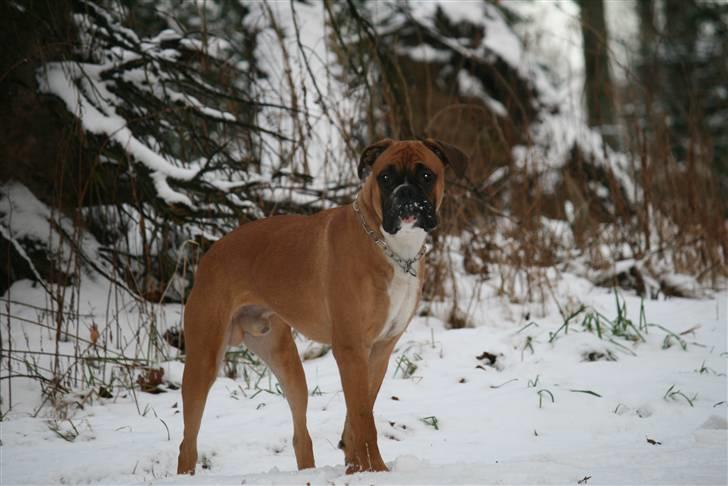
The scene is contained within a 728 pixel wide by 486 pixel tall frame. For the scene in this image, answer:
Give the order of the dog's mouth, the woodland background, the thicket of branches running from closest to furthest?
the dog's mouth
the woodland background
the thicket of branches

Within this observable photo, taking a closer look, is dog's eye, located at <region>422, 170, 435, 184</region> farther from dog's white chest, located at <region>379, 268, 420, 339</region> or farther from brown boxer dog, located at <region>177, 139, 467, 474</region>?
dog's white chest, located at <region>379, 268, 420, 339</region>

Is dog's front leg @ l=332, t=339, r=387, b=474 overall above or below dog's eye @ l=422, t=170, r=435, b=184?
below

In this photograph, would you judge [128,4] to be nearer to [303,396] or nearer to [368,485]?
[303,396]

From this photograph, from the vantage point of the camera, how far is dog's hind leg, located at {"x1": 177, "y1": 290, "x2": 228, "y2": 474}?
132 inches

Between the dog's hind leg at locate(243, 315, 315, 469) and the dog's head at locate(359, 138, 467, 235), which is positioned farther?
the dog's hind leg at locate(243, 315, 315, 469)

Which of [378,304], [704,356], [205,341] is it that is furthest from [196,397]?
[704,356]

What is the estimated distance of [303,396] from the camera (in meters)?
3.58

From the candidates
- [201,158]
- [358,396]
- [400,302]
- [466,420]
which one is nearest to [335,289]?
[400,302]

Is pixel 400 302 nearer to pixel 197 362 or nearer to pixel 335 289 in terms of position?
pixel 335 289

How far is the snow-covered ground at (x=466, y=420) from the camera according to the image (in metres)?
3.01

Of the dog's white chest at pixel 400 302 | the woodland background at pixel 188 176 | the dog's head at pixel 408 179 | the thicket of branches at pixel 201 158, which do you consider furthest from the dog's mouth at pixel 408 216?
the woodland background at pixel 188 176

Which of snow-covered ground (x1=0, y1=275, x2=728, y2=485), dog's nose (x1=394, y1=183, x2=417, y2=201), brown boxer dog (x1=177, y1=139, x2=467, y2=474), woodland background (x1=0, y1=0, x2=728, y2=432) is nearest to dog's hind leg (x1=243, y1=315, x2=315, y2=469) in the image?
brown boxer dog (x1=177, y1=139, x2=467, y2=474)

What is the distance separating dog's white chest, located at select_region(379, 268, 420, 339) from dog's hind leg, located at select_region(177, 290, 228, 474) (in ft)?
2.77

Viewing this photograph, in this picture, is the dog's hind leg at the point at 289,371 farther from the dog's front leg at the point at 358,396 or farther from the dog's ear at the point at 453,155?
the dog's ear at the point at 453,155
